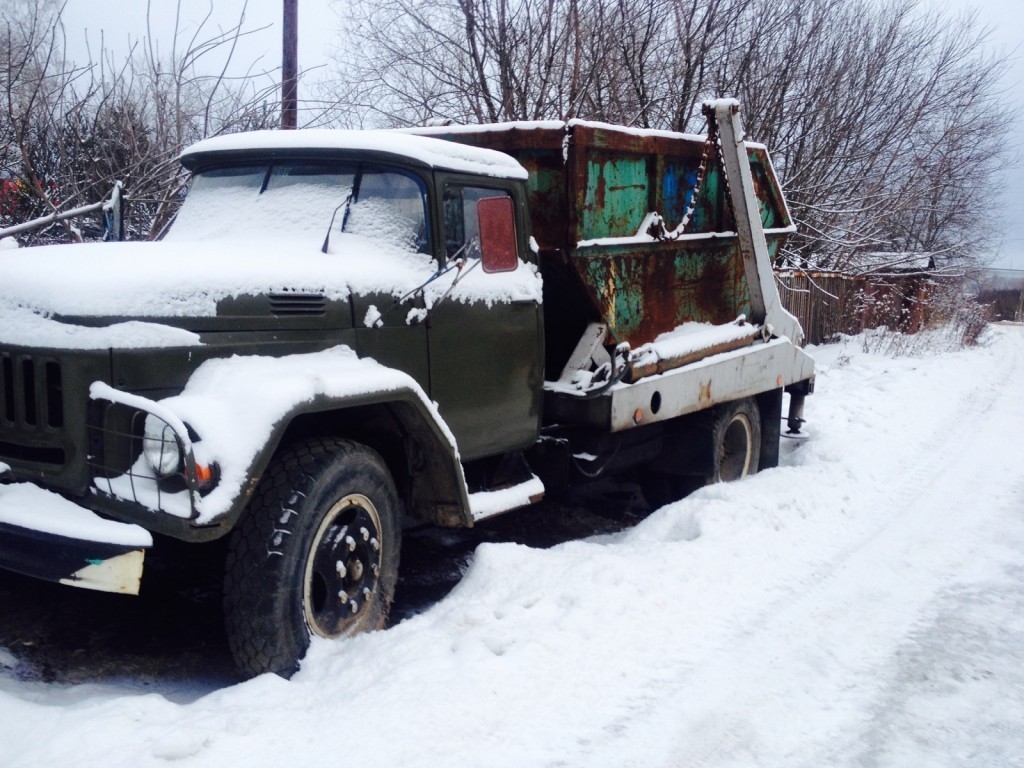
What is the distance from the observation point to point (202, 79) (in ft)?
26.2

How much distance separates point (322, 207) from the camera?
4.41m

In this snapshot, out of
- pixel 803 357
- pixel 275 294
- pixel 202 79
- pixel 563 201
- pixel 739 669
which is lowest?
pixel 739 669

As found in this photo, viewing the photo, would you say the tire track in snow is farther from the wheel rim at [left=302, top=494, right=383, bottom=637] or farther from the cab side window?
the cab side window

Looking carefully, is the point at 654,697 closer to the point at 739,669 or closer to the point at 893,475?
the point at 739,669

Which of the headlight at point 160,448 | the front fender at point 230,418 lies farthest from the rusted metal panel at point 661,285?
the headlight at point 160,448

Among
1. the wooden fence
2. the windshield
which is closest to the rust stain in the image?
the windshield

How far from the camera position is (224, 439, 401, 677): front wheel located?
138 inches

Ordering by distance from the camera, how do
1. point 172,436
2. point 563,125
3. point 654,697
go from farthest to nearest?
point 563,125, point 654,697, point 172,436

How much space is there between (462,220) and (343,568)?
188cm

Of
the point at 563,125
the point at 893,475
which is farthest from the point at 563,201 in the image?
the point at 893,475

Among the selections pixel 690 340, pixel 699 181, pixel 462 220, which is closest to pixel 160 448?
pixel 462 220

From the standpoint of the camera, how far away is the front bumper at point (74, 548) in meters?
3.17

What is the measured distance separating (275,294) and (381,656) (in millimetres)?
1533

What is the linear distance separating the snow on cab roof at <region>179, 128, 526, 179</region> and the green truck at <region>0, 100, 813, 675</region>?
0.02 metres
